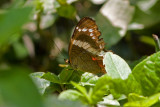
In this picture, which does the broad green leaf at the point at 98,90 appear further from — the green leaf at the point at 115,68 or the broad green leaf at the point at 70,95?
the green leaf at the point at 115,68

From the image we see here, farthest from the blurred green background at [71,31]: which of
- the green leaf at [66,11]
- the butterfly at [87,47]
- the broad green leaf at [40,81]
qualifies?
the broad green leaf at [40,81]

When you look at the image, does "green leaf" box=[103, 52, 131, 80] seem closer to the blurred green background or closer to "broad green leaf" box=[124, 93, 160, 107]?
"broad green leaf" box=[124, 93, 160, 107]

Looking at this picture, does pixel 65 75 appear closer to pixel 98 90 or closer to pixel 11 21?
pixel 98 90

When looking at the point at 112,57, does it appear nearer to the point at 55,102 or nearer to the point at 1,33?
the point at 55,102

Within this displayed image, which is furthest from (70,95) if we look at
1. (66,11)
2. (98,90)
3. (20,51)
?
(20,51)

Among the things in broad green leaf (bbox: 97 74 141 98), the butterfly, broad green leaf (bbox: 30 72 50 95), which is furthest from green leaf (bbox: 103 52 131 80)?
the butterfly

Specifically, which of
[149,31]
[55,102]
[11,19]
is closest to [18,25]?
[11,19]
